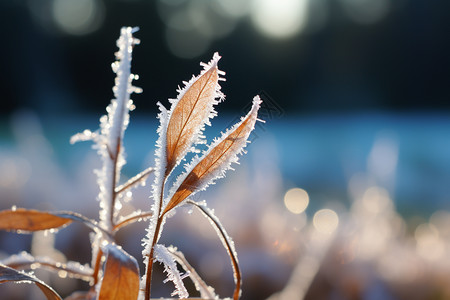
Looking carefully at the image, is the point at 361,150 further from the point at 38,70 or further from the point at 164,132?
the point at 38,70

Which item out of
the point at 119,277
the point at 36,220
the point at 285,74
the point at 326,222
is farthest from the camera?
the point at 285,74

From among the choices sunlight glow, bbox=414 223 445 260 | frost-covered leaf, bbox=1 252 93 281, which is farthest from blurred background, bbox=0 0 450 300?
frost-covered leaf, bbox=1 252 93 281

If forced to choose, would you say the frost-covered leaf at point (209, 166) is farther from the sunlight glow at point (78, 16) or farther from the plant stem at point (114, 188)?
the sunlight glow at point (78, 16)

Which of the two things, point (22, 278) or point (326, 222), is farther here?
point (326, 222)

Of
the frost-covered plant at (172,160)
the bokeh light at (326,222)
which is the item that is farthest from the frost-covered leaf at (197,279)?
the bokeh light at (326,222)

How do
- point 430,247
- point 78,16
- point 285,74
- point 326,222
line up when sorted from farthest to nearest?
point 78,16 < point 285,74 < point 326,222 < point 430,247

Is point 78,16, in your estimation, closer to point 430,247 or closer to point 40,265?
point 430,247

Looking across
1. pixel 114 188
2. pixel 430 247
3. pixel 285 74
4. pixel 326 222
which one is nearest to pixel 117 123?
pixel 114 188
